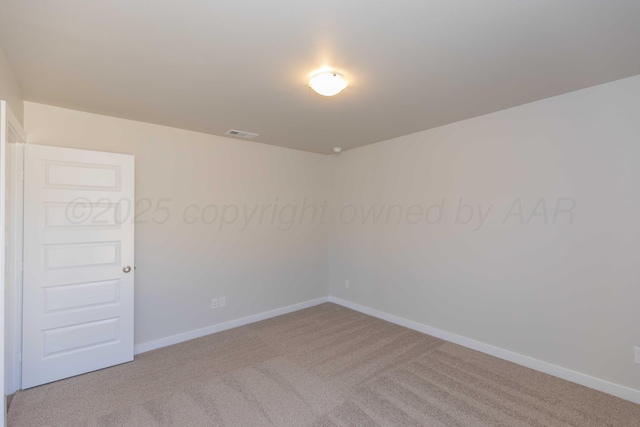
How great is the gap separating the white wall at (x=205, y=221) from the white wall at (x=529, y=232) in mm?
1294

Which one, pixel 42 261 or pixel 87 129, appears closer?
pixel 42 261

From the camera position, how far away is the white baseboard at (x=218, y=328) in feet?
11.2

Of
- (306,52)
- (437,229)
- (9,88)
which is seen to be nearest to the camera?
(306,52)

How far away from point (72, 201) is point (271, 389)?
2552mm

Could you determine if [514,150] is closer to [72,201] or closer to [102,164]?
[102,164]

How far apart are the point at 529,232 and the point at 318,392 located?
8.23 ft

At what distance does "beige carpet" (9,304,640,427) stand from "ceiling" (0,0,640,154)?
8.44ft

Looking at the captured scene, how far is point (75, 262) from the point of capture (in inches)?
113

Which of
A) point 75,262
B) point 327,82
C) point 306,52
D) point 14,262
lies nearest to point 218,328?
point 75,262

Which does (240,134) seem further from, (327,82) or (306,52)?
(306,52)

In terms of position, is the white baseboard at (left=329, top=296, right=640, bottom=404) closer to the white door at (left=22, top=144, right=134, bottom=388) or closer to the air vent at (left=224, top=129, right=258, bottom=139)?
the air vent at (left=224, top=129, right=258, bottom=139)

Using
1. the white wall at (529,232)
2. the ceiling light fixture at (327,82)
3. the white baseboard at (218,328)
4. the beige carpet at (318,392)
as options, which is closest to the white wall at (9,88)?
the ceiling light fixture at (327,82)

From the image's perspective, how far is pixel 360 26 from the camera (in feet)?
5.67

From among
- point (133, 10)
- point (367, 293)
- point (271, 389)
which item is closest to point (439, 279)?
point (367, 293)
